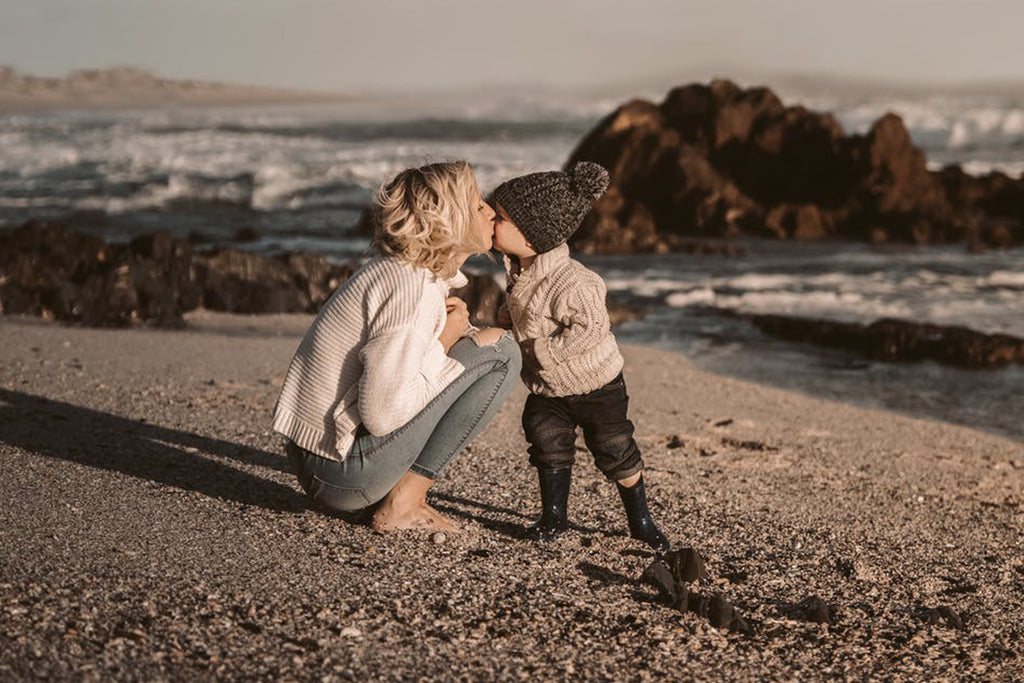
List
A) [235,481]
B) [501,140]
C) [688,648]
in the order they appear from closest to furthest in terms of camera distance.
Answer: [688,648] < [235,481] < [501,140]

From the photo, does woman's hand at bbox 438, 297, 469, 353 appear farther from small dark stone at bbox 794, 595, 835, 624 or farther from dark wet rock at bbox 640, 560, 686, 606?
small dark stone at bbox 794, 595, 835, 624

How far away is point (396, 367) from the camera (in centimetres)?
368

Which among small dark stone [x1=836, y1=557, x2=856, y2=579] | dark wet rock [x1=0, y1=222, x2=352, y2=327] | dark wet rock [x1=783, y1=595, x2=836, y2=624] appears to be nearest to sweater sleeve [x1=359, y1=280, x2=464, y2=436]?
dark wet rock [x1=783, y1=595, x2=836, y2=624]

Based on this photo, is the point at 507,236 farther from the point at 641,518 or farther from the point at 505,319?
the point at 641,518

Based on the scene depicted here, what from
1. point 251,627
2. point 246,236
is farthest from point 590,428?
point 246,236

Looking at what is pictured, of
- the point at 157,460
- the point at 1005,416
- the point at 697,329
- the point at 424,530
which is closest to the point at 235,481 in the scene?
the point at 157,460

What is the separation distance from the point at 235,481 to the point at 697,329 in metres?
6.68

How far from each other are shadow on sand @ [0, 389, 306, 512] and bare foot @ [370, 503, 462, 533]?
16.2 inches

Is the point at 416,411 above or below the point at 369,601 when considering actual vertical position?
above

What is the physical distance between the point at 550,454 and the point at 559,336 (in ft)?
1.38

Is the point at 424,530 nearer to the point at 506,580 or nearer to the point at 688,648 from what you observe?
the point at 506,580

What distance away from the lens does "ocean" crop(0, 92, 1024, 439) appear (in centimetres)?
916

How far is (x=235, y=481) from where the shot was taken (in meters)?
4.74

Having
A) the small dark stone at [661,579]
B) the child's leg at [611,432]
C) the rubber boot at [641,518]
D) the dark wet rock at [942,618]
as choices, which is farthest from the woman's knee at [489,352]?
the dark wet rock at [942,618]
